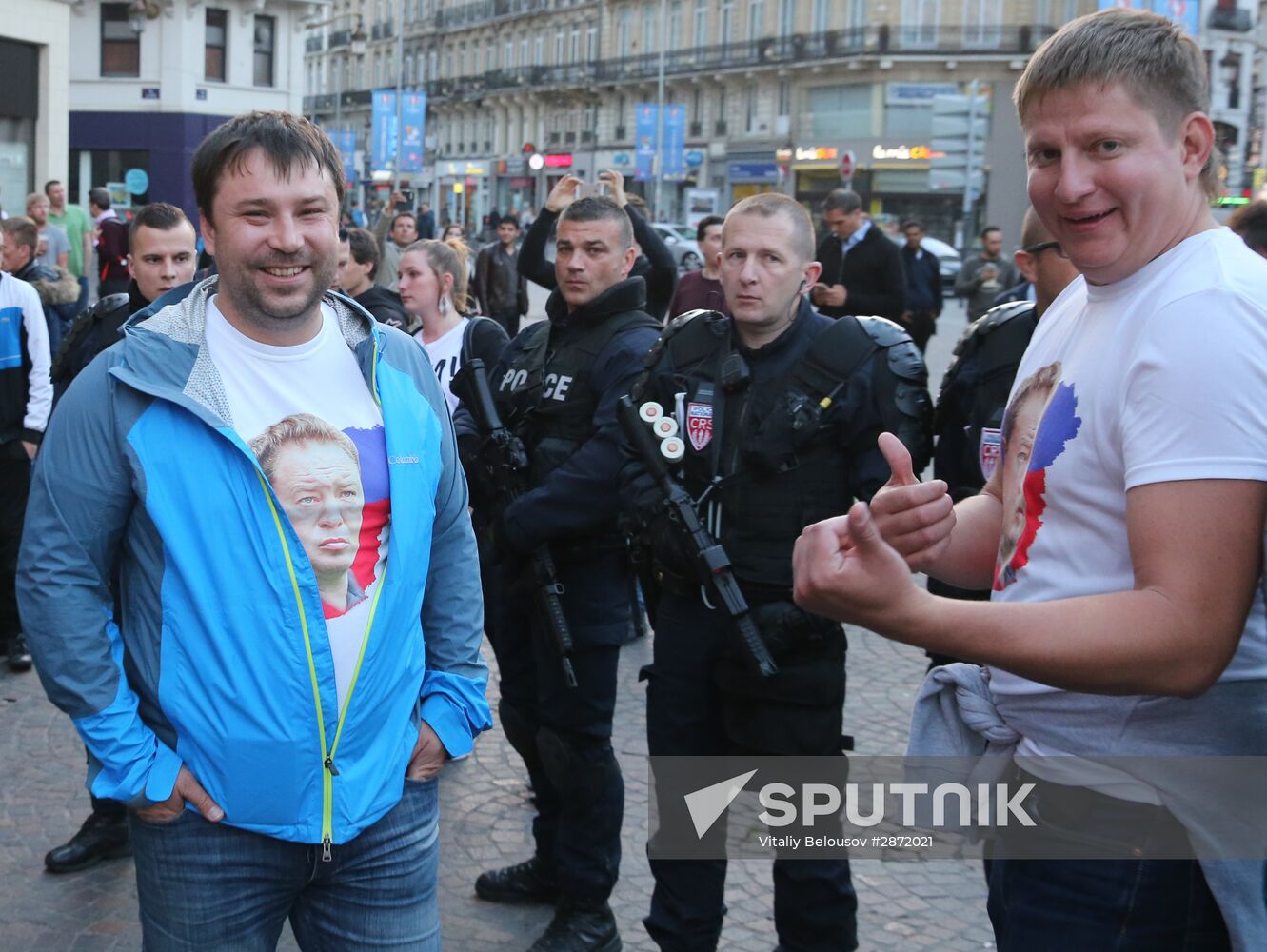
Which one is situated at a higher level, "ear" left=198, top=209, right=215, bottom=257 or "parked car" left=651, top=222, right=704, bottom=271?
"parked car" left=651, top=222, right=704, bottom=271

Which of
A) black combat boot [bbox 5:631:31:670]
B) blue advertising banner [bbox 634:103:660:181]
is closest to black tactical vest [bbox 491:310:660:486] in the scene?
black combat boot [bbox 5:631:31:670]

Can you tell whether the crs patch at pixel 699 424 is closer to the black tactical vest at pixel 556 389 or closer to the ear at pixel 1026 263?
the black tactical vest at pixel 556 389

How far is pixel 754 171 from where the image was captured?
53.6 meters

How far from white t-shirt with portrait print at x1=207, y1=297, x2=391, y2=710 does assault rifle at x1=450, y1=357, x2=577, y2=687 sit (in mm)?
1467

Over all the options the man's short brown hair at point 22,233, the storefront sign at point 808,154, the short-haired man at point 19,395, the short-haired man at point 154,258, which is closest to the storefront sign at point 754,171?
the storefront sign at point 808,154

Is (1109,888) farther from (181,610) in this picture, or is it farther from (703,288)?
(703,288)

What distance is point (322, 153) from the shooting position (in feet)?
8.71

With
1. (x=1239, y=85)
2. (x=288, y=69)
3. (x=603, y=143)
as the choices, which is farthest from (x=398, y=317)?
(x=603, y=143)

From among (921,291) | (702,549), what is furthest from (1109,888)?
(921,291)

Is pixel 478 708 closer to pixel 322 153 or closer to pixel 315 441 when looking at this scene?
pixel 315 441

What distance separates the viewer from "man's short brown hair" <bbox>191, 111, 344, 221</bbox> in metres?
2.54

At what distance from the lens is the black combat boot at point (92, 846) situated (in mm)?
4477

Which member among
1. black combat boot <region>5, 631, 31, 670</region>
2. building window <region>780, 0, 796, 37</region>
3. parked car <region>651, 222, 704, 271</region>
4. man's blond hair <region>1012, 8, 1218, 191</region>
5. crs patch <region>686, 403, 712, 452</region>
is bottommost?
black combat boot <region>5, 631, 31, 670</region>

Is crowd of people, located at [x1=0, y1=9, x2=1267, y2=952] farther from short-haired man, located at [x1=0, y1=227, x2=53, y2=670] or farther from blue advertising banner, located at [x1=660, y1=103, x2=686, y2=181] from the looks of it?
blue advertising banner, located at [x1=660, y1=103, x2=686, y2=181]
